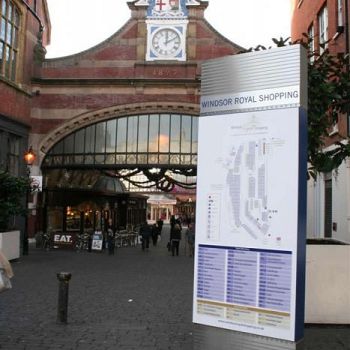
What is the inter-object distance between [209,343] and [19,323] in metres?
3.90

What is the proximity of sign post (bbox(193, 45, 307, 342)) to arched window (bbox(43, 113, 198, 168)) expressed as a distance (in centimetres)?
2206

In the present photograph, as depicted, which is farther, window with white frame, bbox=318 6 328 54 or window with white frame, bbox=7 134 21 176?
window with white frame, bbox=7 134 21 176

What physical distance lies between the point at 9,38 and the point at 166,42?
8.25 m

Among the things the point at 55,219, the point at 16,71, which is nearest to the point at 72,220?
the point at 55,219

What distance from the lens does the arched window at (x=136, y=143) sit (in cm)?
2858

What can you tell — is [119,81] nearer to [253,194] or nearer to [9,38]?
[9,38]

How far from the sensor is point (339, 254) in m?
8.98


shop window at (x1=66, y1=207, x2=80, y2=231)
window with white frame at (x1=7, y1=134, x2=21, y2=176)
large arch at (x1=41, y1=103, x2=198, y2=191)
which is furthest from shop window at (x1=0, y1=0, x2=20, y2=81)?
shop window at (x1=66, y1=207, x2=80, y2=231)

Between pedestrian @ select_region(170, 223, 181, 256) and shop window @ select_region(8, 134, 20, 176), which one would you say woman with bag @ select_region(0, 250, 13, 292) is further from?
shop window @ select_region(8, 134, 20, 176)

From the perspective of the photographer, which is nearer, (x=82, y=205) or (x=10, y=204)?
(x=10, y=204)

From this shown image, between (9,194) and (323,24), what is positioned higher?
(323,24)

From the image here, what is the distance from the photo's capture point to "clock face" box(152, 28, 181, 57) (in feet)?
94.3

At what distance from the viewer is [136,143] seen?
94.5 ft

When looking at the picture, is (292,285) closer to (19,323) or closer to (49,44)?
(19,323)
